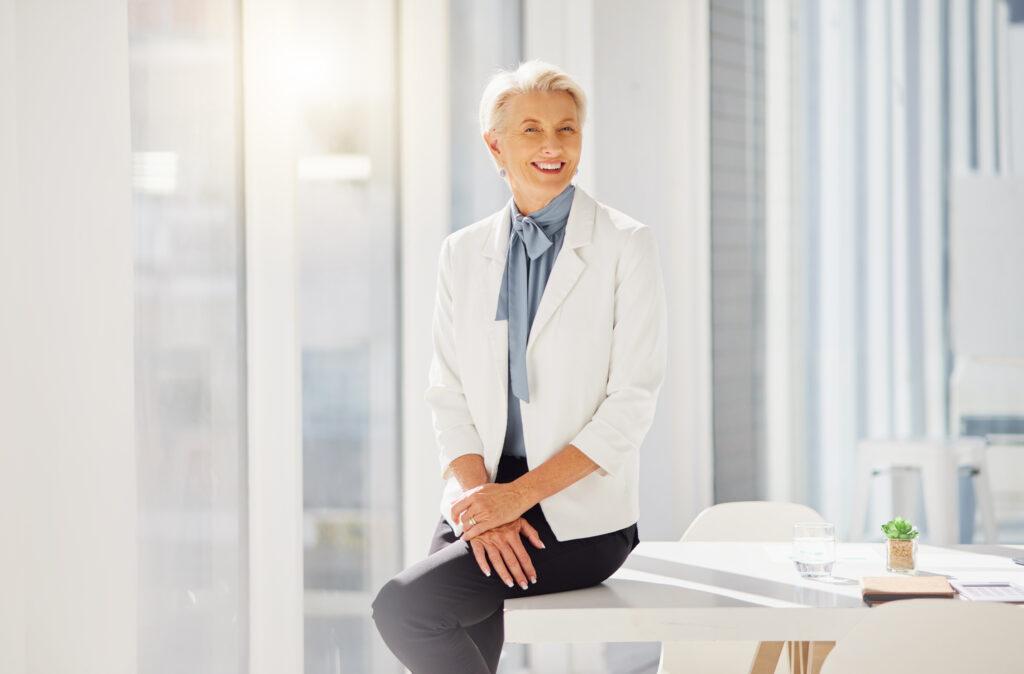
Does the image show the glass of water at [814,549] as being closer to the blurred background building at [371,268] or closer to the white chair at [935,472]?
the blurred background building at [371,268]

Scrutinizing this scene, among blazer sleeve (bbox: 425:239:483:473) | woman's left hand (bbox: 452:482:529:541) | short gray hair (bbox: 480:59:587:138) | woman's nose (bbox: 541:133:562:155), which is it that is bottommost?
woman's left hand (bbox: 452:482:529:541)

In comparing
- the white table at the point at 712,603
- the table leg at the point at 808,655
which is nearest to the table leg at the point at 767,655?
the table leg at the point at 808,655

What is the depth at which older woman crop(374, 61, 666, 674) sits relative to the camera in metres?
1.80

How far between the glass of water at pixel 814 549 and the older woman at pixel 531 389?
1.00 feet

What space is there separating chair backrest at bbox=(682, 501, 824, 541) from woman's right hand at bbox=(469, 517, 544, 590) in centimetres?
61

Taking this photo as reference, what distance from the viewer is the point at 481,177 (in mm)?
3287

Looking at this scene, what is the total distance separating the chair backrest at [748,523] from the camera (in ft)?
7.67

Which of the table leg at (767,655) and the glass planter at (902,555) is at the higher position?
the glass planter at (902,555)

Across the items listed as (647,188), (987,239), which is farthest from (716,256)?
(987,239)

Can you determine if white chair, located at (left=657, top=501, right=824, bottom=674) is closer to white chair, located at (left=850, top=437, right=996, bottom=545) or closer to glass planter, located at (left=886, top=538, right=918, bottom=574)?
glass planter, located at (left=886, top=538, right=918, bottom=574)

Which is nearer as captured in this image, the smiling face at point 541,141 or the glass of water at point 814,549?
the glass of water at point 814,549

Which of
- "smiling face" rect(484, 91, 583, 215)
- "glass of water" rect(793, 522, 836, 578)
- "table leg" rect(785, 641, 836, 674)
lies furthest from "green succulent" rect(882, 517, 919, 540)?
"smiling face" rect(484, 91, 583, 215)

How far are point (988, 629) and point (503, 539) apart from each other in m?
0.78

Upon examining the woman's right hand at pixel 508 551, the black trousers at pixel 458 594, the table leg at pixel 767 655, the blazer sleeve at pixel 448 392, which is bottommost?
the table leg at pixel 767 655
